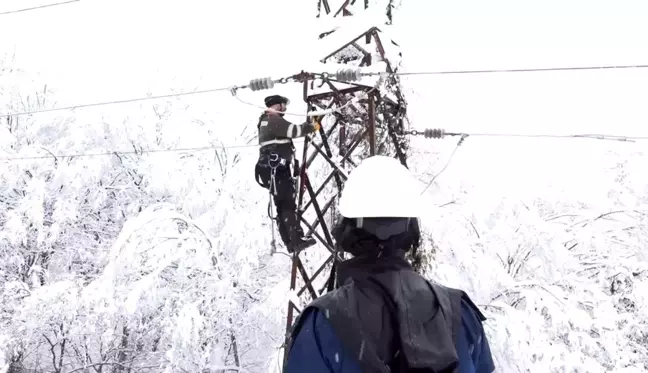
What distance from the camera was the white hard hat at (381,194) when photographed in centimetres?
140

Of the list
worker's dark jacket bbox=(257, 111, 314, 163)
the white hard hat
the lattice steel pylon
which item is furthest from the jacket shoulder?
worker's dark jacket bbox=(257, 111, 314, 163)

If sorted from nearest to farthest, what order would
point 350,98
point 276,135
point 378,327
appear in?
point 378,327 < point 276,135 < point 350,98

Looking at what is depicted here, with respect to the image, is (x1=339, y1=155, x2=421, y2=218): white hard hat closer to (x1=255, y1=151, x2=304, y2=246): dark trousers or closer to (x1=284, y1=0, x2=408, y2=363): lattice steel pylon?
(x1=284, y1=0, x2=408, y2=363): lattice steel pylon

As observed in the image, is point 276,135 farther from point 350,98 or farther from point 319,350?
point 319,350

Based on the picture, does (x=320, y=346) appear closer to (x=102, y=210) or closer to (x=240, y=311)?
(x=240, y=311)

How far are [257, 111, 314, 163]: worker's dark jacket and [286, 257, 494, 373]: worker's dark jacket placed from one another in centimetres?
409

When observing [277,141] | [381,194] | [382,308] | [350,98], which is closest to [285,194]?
[277,141]

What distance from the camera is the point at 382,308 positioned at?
1.30 metres

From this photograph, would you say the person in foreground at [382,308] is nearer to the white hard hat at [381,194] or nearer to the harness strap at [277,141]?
the white hard hat at [381,194]

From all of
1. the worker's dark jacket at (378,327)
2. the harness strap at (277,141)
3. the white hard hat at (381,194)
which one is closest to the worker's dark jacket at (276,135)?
the harness strap at (277,141)

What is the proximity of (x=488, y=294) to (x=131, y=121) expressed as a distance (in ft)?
32.7

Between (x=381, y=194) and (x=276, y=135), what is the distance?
166 inches

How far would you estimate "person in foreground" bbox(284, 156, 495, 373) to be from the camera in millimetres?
1262

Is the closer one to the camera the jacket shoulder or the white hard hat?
the jacket shoulder
